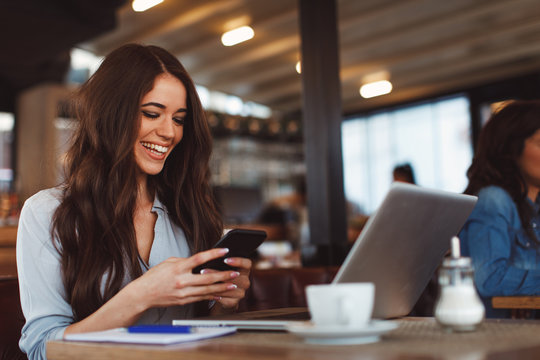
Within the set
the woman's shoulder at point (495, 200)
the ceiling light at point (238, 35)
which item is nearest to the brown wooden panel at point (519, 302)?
the woman's shoulder at point (495, 200)

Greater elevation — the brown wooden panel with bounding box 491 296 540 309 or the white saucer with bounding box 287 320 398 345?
the white saucer with bounding box 287 320 398 345

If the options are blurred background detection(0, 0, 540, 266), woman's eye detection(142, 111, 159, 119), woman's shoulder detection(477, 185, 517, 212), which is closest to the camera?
woman's eye detection(142, 111, 159, 119)

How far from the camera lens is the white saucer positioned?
81 cm

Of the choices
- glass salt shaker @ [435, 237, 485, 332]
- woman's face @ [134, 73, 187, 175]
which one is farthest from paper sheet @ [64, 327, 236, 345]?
woman's face @ [134, 73, 187, 175]

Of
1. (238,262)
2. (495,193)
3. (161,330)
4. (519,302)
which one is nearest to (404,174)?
(495,193)

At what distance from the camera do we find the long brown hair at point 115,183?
140cm

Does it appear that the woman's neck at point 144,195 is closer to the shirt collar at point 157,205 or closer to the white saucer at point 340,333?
the shirt collar at point 157,205

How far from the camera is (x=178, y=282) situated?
112 centimetres

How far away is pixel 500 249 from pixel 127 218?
1.28 m

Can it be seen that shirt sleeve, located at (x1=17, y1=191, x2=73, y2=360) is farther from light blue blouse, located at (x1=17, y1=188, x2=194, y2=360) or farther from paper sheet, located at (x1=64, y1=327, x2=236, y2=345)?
paper sheet, located at (x1=64, y1=327, x2=236, y2=345)

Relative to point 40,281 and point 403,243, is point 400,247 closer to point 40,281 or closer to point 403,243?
point 403,243

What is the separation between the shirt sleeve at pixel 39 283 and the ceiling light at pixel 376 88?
7.62 meters

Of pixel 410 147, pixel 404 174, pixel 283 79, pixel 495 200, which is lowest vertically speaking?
pixel 495 200

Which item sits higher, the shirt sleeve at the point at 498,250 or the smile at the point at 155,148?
the smile at the point at 155,148
